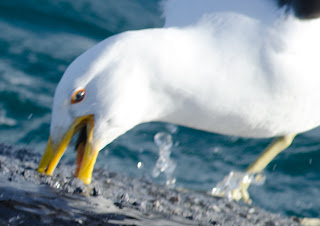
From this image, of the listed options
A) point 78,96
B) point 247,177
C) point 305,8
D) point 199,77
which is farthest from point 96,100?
point 247,177

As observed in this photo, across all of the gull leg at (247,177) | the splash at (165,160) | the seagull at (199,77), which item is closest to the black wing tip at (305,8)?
the seagull at (199,77)

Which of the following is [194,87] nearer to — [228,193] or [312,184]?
[228,193]

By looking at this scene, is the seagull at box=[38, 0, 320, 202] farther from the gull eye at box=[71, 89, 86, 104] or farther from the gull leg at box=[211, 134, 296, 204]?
the gull leg at box=[211, 134, 296, 204]

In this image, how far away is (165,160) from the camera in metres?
6.21

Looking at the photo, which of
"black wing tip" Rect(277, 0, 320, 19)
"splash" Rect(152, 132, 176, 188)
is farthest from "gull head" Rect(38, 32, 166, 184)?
"splash" Rect(152, 132, 176, 188)

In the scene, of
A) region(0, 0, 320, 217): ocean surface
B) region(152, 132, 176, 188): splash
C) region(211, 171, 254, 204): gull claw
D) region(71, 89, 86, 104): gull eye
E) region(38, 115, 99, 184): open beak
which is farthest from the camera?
region(0, 0, 320, 217): ocean surface

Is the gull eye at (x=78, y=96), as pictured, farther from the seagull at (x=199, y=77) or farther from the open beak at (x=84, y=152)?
the open beak at (x=84, y=152)

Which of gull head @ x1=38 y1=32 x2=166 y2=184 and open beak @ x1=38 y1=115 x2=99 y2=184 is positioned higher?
gull head @ x1=38 y1=32 x2=166 y2=184

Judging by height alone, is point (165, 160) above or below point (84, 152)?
above

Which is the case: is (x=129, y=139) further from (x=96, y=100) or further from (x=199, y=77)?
(x=96, y=100)

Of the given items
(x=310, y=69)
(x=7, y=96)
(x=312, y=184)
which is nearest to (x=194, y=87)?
(x=310, y=69)

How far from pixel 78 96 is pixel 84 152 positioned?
40 cm

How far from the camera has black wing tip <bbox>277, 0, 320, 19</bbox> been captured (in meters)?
3.89

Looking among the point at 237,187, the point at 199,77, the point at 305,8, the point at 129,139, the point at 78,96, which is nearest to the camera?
the point at 78,96
